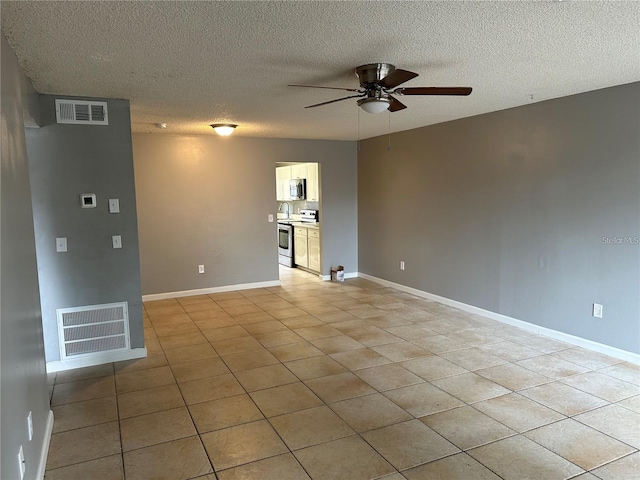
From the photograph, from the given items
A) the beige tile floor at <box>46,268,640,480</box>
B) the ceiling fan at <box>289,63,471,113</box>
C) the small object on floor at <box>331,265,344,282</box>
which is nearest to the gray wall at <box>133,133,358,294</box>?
the small object on floor at <box>331,265,344,282</box>

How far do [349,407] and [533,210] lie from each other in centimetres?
283

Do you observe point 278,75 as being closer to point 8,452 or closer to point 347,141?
point 8,452

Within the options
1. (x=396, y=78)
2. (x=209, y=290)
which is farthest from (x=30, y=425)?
(x=209, y=290)

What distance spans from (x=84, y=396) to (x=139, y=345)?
812 millimetres

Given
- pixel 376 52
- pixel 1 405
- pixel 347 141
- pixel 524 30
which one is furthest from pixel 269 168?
pixel 1 405

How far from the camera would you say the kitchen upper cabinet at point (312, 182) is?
7.70 meters

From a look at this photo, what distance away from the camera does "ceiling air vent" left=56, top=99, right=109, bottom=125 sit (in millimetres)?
3578

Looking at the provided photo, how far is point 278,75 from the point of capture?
3.12 m

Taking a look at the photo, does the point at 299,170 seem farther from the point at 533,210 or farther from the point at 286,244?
the point at 533,210

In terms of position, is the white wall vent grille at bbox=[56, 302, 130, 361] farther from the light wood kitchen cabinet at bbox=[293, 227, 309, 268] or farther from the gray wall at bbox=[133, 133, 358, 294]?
the light wood kitchen cabinet at bbox=[293, 227, 309, 268]

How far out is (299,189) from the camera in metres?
8.32

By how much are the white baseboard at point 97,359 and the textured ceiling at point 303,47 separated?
2270mm

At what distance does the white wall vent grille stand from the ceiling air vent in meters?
1.60

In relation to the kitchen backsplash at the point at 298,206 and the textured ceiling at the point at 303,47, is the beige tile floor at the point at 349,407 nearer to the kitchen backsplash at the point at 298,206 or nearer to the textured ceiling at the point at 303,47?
the textured ceiling at the point at 303,47
